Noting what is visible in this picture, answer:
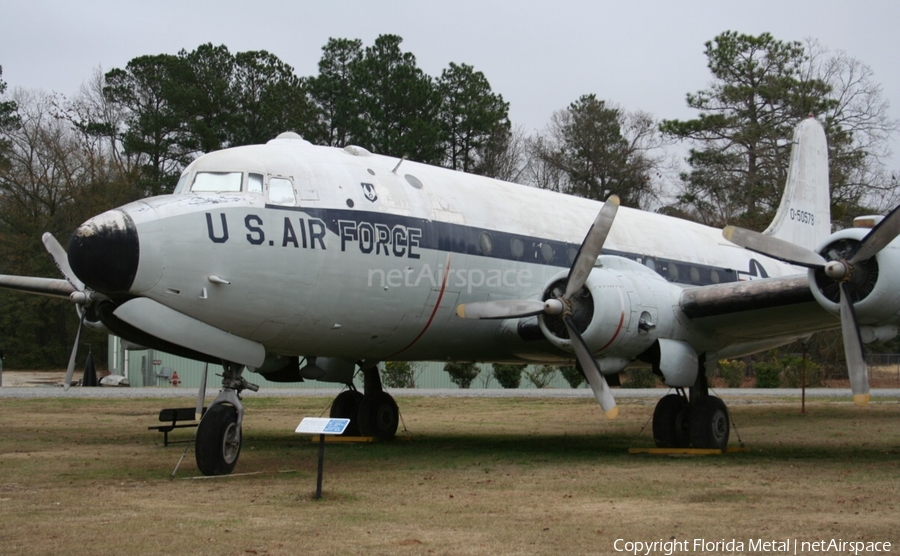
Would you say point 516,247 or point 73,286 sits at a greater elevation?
point 516,247

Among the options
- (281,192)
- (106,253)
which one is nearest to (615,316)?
(281,192)

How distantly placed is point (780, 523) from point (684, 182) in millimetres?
43662

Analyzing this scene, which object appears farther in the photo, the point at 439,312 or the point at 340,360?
the point at 340,360

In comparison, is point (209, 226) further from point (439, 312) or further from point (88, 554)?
point (88, 554)

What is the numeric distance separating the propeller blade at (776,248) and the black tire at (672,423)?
3.26 metres

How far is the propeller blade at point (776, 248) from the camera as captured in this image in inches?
447

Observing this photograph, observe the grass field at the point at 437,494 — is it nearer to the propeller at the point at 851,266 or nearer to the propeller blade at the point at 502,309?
the propeller at the point at 851,266

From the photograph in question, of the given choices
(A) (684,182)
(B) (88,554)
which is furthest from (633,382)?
(B) (88,554)

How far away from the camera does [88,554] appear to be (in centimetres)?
661

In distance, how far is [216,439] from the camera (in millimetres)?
10469

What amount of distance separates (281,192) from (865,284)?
7052 millimetres

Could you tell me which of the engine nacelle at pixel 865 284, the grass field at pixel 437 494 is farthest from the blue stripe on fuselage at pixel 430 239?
the engine nacelle at pixel 865 284

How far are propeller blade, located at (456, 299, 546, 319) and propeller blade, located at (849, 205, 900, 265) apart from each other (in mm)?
3821

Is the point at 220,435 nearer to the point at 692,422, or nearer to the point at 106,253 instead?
the point at 106,253
